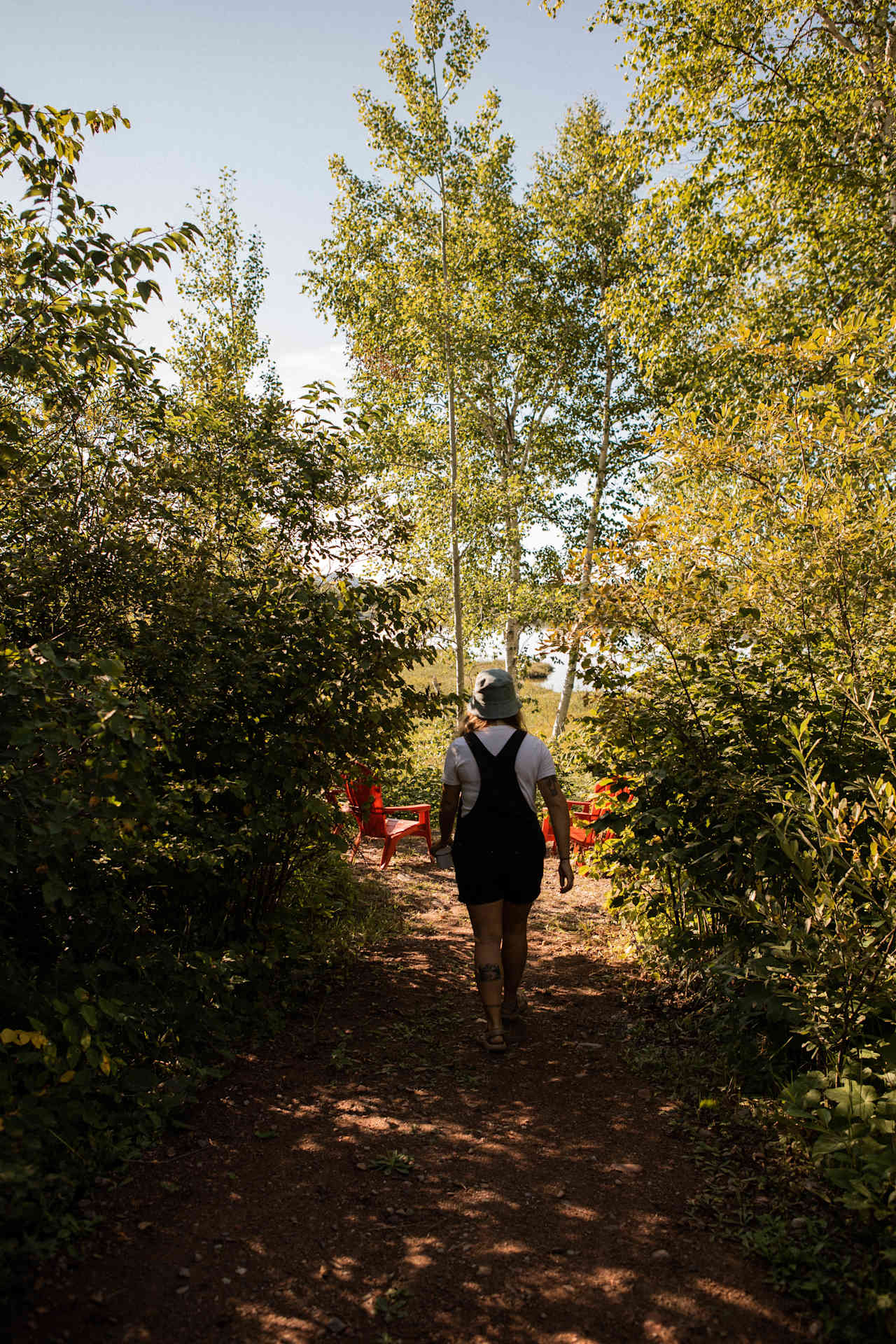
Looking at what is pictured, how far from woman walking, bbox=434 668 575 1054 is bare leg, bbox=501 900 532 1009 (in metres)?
0.03

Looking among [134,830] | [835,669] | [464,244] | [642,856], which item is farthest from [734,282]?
[134,830]

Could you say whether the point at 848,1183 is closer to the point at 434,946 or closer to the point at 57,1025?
the point at 57,1025

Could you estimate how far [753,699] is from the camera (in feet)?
13.6

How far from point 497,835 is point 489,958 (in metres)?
0.65

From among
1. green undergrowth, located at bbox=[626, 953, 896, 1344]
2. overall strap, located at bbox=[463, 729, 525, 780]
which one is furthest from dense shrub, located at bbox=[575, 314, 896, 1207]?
overall strap, located at bbox=[463, 729, 525, 780]

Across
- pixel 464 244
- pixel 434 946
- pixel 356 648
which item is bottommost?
pixel 434 946

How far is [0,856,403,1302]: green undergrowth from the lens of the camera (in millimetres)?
2520

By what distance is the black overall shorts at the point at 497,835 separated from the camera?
13.5ft

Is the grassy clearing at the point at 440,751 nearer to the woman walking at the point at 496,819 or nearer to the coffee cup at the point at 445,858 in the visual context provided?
the woman walking at the point at 496,819

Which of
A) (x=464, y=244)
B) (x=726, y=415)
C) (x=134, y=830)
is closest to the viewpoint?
(x=134, y=830)

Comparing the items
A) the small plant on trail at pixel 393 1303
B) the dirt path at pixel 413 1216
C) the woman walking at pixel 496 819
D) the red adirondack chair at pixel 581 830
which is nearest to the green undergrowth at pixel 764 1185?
the dirt path at pixel 413 1216

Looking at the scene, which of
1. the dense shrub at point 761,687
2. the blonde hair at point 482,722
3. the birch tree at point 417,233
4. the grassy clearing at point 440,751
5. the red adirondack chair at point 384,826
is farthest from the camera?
the birch tree at point 417,233

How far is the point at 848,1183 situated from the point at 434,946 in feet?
11.9

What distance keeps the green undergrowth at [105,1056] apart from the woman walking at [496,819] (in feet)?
3.75
